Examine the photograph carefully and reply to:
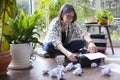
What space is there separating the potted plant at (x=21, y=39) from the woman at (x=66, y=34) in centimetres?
45

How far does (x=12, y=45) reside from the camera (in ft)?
7.14

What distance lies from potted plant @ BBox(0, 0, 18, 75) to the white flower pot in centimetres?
8

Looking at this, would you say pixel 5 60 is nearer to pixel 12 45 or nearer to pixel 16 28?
pixel 12 45

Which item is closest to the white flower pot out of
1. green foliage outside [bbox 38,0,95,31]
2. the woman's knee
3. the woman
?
the woman

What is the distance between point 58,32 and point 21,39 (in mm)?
710

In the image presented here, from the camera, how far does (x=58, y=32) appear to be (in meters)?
2.84

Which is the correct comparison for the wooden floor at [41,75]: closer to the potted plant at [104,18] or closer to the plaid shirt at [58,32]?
the plaid shirt at [58,32]

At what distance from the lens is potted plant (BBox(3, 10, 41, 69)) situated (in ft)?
7.20

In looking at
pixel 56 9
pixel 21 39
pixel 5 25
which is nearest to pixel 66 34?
pixel 21 39

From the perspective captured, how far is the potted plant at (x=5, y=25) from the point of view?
2006 millimetres

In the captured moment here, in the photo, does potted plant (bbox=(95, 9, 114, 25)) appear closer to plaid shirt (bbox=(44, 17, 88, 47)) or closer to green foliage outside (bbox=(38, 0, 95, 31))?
green foliage outside (bbox=(38, 0, 95, 31))

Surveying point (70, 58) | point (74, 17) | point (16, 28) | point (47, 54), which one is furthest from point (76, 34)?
point (16, 28)

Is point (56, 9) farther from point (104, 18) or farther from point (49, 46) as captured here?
point (49, 46)

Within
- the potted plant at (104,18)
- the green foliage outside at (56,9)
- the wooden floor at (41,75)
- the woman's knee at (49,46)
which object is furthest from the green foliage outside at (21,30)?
the potted plant at (104,18)
